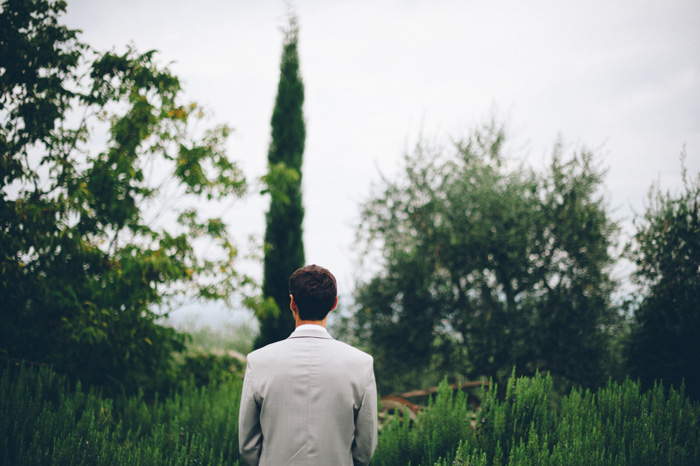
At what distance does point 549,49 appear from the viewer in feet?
35.9

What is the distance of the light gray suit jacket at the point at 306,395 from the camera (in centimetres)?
195

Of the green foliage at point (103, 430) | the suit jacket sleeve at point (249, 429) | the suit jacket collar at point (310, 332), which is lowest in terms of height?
the green foliage at point (103, 430)

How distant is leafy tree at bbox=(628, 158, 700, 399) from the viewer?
259 inches

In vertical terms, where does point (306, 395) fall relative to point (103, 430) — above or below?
above

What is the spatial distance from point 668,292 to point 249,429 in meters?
7.52

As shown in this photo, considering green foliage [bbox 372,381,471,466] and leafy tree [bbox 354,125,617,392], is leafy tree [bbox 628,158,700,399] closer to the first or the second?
leafy tree [bbox 354,125,617,392]

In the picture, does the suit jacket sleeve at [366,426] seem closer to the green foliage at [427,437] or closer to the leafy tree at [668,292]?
the green foliage at [427,437]

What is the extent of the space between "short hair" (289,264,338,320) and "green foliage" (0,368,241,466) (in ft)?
6.47

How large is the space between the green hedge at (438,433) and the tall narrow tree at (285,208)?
17.7ft

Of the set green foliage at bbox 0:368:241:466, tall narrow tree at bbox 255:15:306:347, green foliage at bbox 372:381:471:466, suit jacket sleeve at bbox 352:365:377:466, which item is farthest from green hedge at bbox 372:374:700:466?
tall narrow tree at bbox 255:15:306:347

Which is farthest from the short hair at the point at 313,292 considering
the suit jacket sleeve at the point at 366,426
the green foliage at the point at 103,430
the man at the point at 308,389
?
the green foliage at the point at 103,430

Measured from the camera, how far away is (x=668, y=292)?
278 inches

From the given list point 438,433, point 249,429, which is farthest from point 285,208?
point 249,429

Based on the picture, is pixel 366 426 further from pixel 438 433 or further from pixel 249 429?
pixel 438 433
